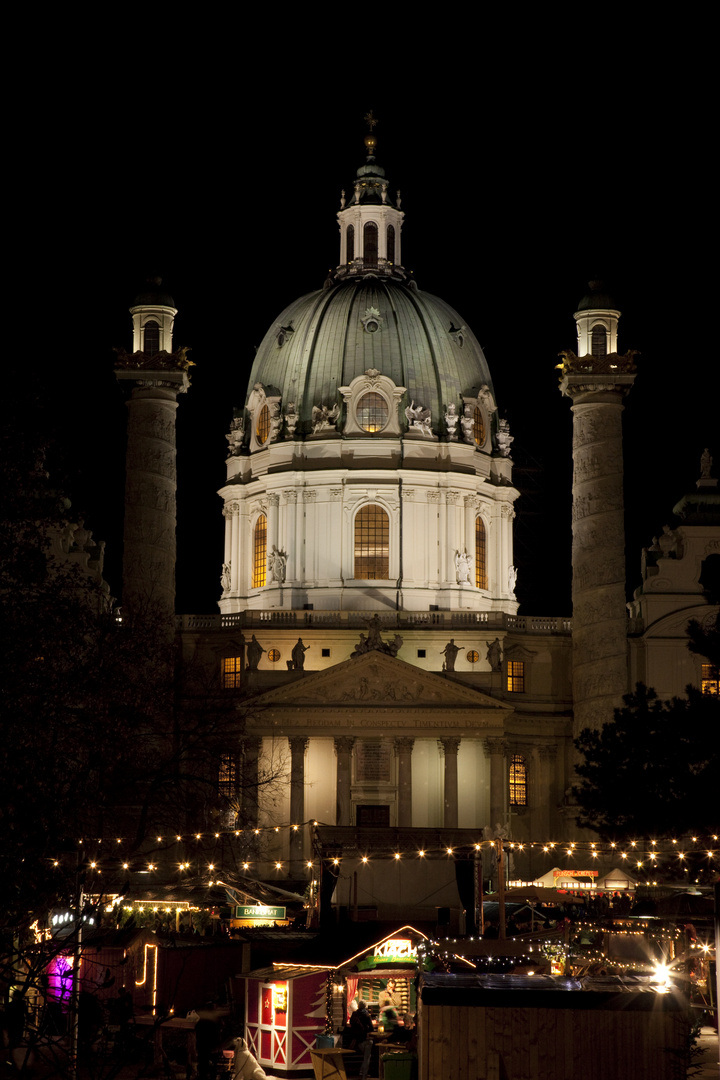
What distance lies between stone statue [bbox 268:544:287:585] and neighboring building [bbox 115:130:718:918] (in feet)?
0.27

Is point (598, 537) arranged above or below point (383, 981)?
above

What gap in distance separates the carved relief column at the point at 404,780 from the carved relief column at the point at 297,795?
4337 millimetres

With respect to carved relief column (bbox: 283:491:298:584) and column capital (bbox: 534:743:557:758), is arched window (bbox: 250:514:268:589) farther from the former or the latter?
column capital (bbox: 534:743:557:758)

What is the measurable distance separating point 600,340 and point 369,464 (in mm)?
15721

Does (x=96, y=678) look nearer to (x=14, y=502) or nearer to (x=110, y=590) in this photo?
(x=14, y=502)

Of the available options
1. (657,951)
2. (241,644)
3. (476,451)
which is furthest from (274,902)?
(476,451)

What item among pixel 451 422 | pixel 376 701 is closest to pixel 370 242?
pixel 451 422

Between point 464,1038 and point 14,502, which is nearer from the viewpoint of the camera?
point 464,1038

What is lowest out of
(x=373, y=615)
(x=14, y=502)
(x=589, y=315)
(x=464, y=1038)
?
(x=464, y=1038)

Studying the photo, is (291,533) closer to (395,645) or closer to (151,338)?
(395,645)

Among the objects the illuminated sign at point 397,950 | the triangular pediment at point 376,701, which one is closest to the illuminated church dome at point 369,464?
the triangular pediment at point 376,701

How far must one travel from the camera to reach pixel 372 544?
296 feet

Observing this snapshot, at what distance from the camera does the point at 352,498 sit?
297ft

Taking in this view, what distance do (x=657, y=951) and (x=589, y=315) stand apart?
4627cm
